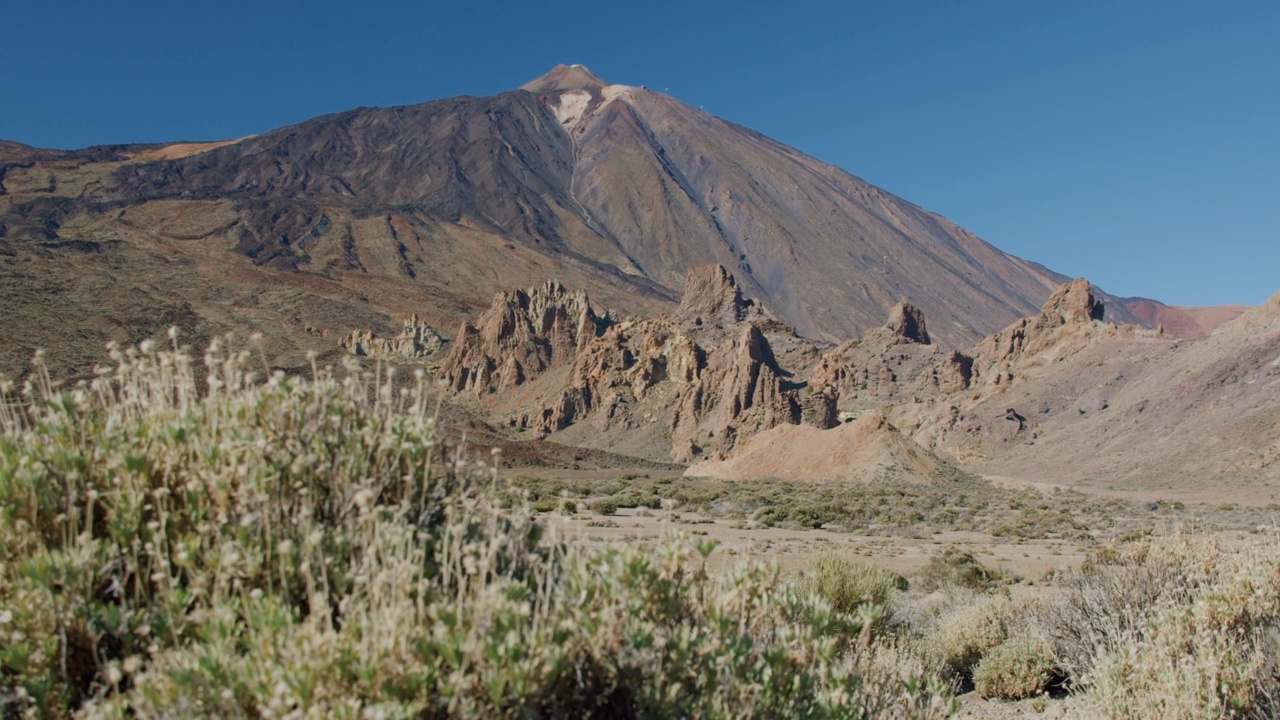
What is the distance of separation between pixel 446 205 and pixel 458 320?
75.8m

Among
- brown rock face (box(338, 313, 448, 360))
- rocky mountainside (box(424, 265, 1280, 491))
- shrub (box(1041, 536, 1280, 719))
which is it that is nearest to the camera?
shrub (box(1041, 536, 1280, 719))

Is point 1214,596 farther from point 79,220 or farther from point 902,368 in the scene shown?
point 79,220

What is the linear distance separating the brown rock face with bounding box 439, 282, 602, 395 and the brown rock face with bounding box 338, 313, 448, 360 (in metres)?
8.92

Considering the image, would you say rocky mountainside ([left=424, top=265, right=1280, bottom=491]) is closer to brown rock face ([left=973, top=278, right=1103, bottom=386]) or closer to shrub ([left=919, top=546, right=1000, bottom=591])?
brown rock face ([left=973, top=278, right=1103, bottom=386])

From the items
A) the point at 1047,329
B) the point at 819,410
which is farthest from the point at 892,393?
the point at 819,410

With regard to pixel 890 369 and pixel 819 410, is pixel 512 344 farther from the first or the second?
pixel 890 369

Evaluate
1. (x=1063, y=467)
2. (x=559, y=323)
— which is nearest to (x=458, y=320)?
(x=559, y=323)

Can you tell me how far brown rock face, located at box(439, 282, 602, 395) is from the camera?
73312 millimetres

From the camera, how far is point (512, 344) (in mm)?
74938

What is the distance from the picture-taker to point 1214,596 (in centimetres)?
514

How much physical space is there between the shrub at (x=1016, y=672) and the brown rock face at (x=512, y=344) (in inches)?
2551

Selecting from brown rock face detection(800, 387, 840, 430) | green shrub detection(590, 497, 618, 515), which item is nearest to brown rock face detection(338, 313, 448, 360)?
brown rock face detection(800, 387, 840, 430)

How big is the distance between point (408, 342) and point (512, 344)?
1618 centimetres

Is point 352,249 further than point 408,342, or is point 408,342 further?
point 352,249
